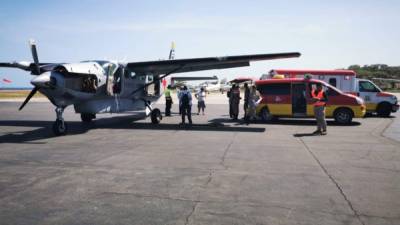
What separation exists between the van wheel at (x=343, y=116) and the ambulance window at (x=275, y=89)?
2.44 m

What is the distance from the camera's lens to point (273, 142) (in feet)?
36.1

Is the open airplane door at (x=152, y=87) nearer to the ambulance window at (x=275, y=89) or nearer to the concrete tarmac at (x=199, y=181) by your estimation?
the ambulance window at (x=275, y=89)

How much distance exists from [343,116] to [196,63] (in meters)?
7.14

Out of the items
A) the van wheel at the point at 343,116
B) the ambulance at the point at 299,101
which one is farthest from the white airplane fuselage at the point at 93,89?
the van wheel at the point at 343,116

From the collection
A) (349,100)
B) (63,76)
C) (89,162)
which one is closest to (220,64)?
(349,100)

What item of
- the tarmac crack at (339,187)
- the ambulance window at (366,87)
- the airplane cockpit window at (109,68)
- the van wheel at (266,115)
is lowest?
the tarmac crack at (339,187)

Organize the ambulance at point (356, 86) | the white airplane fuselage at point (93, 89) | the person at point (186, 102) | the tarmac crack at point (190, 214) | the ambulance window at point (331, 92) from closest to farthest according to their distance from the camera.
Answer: the tarmac crack at point (190, 214)
the white airplane fuselage at point (93, 89)
the person at point (186, 102)
the ambulance window at point (331, 92)
the ambulance at point (356, 86)

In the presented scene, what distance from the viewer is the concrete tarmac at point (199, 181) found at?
15.2 ft

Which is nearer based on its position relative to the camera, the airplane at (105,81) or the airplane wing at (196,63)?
the airplane at (105,81)

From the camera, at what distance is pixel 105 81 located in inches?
577

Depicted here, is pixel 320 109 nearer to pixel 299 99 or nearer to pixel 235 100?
pixel 299 99

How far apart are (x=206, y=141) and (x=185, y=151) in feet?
6.24

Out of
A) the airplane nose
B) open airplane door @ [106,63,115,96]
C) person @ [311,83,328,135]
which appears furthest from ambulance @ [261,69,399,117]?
the airplane nose

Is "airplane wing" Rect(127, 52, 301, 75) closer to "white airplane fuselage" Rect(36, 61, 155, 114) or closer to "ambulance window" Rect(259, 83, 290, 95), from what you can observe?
"white airplane fuselage" Rect(36, 61, 155, 114)
